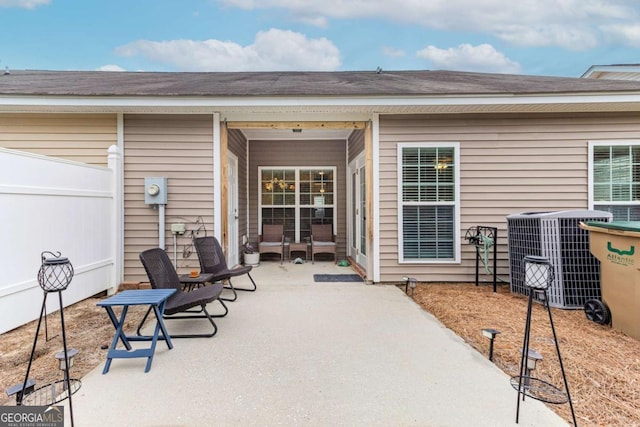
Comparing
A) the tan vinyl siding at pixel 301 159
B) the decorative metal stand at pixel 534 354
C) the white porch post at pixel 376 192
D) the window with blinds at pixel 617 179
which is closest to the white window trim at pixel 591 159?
the window with blinds at pixel 617 179

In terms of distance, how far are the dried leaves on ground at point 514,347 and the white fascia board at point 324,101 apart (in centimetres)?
258

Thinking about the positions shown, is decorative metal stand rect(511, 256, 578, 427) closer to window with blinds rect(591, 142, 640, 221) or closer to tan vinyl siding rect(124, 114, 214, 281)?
window with blinds rect(591, 142, 640, 221)

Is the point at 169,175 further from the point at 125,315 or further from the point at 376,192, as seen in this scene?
the point at 376,192

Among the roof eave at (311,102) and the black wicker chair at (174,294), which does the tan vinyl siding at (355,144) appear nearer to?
the roof eave at (311,102)

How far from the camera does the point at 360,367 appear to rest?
225cm

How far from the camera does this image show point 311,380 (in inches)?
81.6

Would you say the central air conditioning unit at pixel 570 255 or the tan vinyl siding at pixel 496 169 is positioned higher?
the tan vinyl siding at pixel 496 169

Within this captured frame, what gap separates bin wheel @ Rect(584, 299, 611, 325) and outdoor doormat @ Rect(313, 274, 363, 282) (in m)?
2.73

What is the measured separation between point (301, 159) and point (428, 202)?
3317 millimetres

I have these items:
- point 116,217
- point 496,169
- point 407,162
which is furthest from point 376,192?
point 116,217

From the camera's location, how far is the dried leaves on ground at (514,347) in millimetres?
1874

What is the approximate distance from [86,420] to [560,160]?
19.5 feet

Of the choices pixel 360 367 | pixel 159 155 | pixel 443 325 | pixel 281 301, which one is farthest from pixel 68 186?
pixel 443 325

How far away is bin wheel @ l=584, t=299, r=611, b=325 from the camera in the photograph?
3.08 m
